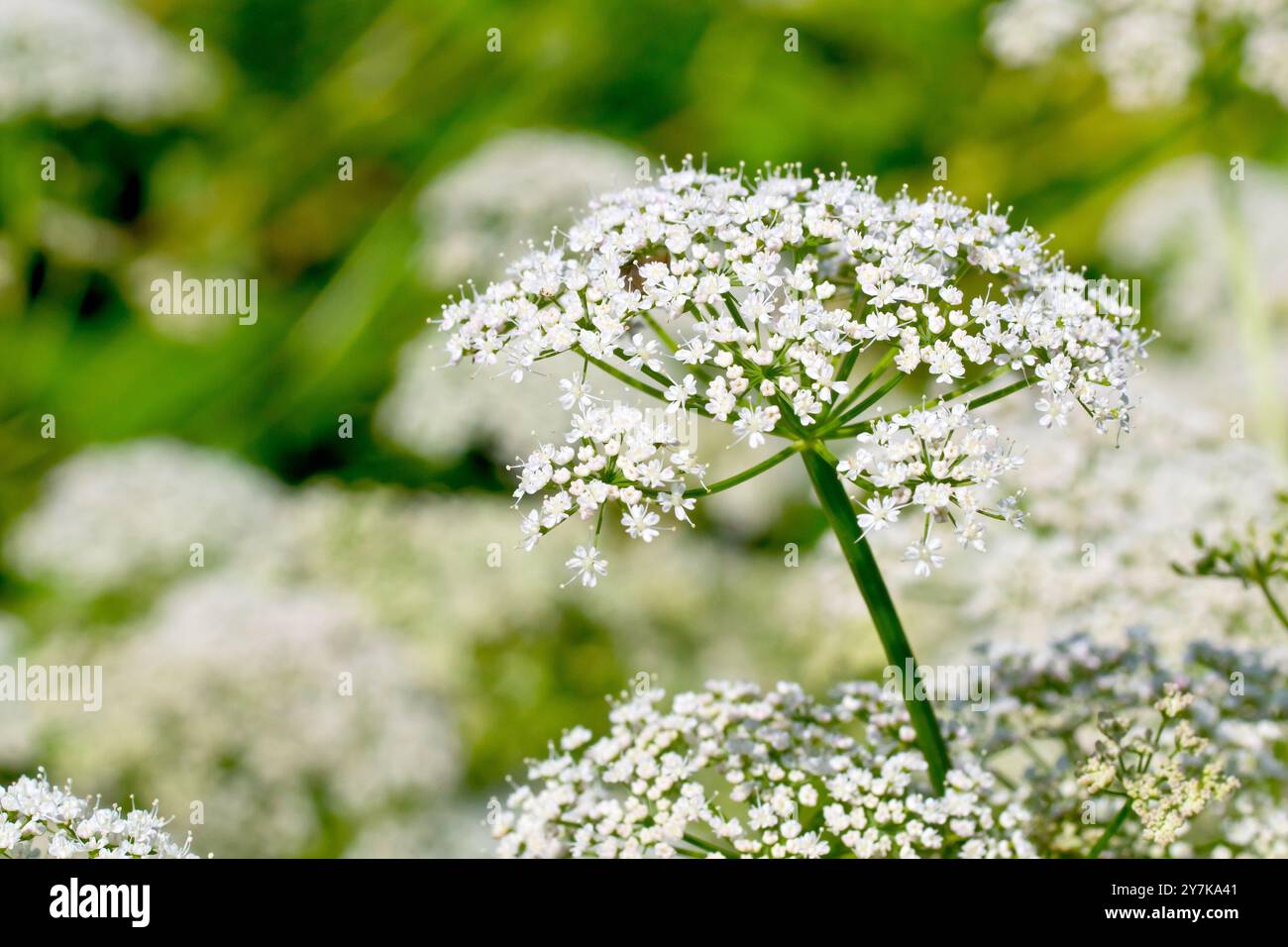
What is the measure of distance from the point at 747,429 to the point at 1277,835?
1382 millimetres

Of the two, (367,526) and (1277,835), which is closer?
(1277,835)

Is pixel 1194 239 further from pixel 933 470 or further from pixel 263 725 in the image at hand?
pixel 933 470

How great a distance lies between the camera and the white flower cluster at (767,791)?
2.08 metres

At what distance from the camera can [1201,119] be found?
4.50 m

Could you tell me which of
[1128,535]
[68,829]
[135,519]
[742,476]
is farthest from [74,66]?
[742,476]

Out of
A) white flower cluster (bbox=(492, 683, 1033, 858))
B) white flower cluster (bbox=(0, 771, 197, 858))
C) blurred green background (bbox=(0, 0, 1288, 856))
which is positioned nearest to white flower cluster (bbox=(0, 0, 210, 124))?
blurred green background (bbox=(0, 0, 1288, 856))

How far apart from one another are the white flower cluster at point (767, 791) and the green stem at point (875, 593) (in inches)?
1.5

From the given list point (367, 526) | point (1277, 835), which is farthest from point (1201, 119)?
point (367, 526)

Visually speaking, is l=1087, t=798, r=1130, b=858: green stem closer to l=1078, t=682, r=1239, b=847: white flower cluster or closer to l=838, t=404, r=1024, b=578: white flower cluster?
l=1078, t=682, r=1239, b=847: white flower cluster

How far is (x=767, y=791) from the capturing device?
2.21 metres

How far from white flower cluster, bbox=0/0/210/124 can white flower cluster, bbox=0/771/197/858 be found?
5.19 m

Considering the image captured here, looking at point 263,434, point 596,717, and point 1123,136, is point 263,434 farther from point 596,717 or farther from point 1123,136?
point 1123,136

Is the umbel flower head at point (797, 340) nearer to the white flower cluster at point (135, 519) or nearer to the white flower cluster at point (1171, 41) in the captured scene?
the white flower cluster at point (1171, 41)
